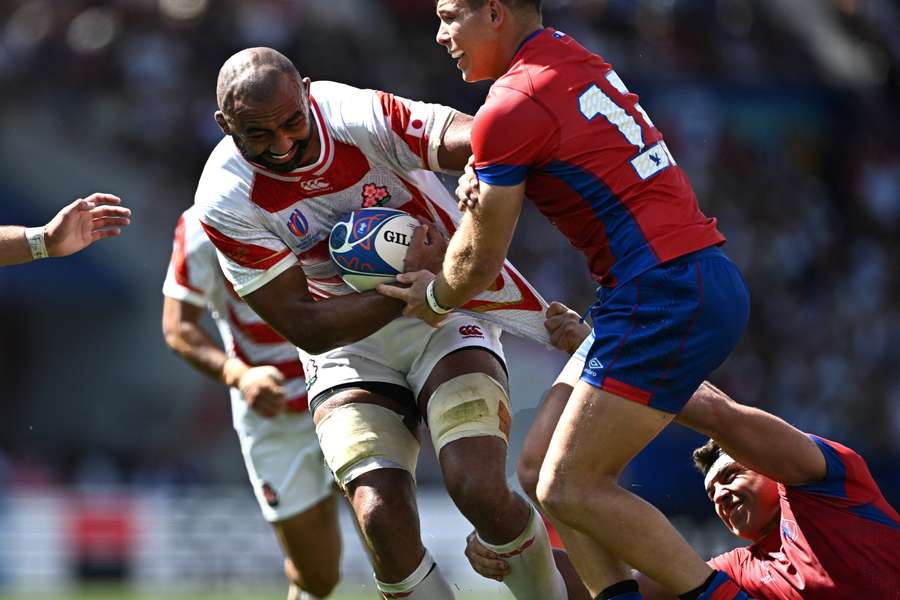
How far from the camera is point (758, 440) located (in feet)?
16.6

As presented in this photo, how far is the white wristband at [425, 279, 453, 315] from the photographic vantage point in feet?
16.6

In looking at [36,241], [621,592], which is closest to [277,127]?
[36,241]

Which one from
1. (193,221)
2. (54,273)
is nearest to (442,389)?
(193,221)

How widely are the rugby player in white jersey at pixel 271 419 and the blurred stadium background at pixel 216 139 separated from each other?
15.7 feet

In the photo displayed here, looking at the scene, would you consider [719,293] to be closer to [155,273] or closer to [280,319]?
[280,319]

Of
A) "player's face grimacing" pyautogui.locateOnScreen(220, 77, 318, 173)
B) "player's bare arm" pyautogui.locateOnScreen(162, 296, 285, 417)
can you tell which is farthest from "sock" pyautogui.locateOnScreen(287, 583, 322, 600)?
"player's face grimacing" pyautogui.locateOnScreen(220, 77, 318, 173)

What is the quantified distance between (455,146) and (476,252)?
61 centimetres

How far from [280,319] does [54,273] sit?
10.2 meters

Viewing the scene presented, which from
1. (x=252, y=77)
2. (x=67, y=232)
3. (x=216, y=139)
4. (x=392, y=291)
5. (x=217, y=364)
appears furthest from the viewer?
(x=216, y=139)

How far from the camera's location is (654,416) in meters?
4.69

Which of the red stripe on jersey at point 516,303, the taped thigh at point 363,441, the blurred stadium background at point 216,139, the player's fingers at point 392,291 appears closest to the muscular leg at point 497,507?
the taped thigh at point 363,441

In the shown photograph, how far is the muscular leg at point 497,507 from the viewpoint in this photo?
505 cm

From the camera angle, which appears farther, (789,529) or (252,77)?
(789,529)

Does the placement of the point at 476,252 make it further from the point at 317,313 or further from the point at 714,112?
the point at 714,112
